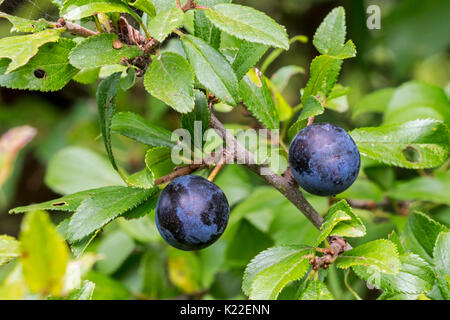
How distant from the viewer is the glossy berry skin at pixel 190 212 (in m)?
0.69

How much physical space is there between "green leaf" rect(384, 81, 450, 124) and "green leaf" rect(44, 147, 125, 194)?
78 centimetres

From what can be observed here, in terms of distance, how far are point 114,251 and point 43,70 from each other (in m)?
0.78

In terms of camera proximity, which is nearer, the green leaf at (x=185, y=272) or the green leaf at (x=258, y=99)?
the green leaf at (x=258, y=99)

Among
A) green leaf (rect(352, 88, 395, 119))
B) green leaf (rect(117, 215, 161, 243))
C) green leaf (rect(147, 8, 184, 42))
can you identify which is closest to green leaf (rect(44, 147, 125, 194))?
green leaf (rect(117, 215, 161, 243))

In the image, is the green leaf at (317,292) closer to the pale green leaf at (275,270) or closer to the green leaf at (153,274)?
the pale green leaf at (275,270)

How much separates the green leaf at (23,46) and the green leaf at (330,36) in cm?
42

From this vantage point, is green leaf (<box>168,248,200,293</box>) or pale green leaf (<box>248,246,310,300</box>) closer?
pale green leaf (<box>248,246,310,300</box>)

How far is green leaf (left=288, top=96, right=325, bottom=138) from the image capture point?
2.35 feet

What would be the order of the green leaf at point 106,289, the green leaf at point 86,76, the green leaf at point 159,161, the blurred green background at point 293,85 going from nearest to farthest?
the green leaf at point 159,161, the green leaf at point 86,76, the green leaf at point 106,289, the blurred green background at point 293,85

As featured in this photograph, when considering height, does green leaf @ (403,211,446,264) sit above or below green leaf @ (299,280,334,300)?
below

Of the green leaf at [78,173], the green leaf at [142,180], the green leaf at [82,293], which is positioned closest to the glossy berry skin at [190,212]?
the green leaf at [142,180]

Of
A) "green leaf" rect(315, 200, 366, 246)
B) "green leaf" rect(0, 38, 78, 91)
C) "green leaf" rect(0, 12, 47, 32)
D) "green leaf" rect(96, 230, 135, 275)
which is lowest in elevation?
"green leaf" rect(96, 230, 135, 275)

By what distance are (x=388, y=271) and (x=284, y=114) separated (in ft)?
2.07
